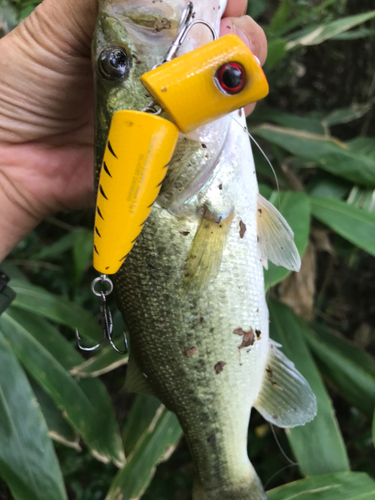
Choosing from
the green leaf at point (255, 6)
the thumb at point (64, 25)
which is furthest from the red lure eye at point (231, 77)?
the green leaf at point (255, 6)

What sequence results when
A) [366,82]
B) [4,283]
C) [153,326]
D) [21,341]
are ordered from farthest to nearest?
1. [366,82]
2. [21,341]
3. [4,283]
4. [153,326]

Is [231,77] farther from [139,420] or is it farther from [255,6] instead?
[255,6]

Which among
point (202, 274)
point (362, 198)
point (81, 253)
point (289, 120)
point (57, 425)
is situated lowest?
point (57, 425)

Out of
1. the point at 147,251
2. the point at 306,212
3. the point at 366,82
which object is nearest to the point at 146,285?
the point at 147,251

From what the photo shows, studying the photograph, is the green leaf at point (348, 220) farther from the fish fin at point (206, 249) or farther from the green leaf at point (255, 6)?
the green leaf at point (255, 6)

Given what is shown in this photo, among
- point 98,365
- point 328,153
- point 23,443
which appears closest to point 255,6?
point 328,153

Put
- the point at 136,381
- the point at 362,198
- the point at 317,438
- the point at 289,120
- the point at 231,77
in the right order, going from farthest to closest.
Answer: the point at 289,120, the point at 362,198, the point at 317,438, the point at 136,381, the point at 231,77

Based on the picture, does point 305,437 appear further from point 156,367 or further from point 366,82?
point 366,82
